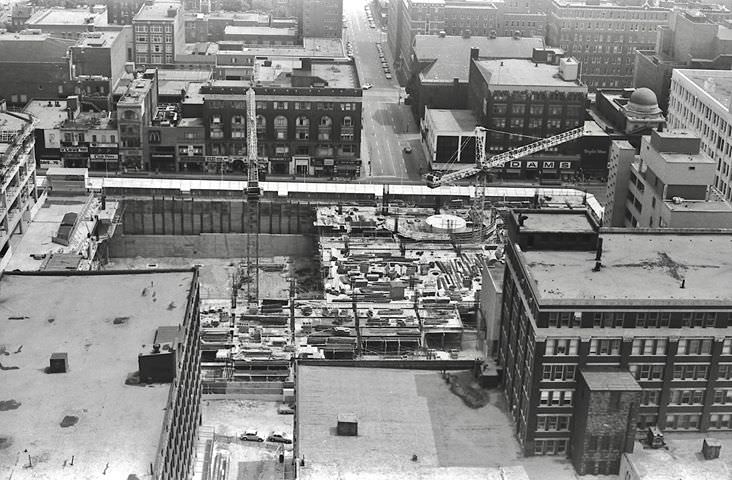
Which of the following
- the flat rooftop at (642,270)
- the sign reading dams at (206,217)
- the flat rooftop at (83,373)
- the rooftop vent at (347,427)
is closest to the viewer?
the flat rooftop at (83,373)

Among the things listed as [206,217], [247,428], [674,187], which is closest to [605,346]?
[247,428]

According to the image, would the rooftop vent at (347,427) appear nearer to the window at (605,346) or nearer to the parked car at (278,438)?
the parked car at (278,438)

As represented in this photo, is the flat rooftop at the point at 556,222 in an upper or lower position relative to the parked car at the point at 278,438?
upper

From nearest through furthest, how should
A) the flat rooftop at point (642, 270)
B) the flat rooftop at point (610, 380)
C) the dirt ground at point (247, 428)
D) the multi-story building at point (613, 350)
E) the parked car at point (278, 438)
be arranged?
the flat rooftop at point (610, 380) < the multi-story building at point (613, 350) < the flat rooftop at point (642, 270) < the dirt ground at point (247, 428) < the parked car at point (278, 438)

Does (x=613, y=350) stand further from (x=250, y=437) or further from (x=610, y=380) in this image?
A: (x=250, y=437)

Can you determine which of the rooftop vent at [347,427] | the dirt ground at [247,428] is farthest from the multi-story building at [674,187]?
the dirt ground at [247,428]

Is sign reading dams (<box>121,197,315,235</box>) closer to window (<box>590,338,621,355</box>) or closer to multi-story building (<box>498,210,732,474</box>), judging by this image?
multi-story building (<box>498,210,732,474</box>)
